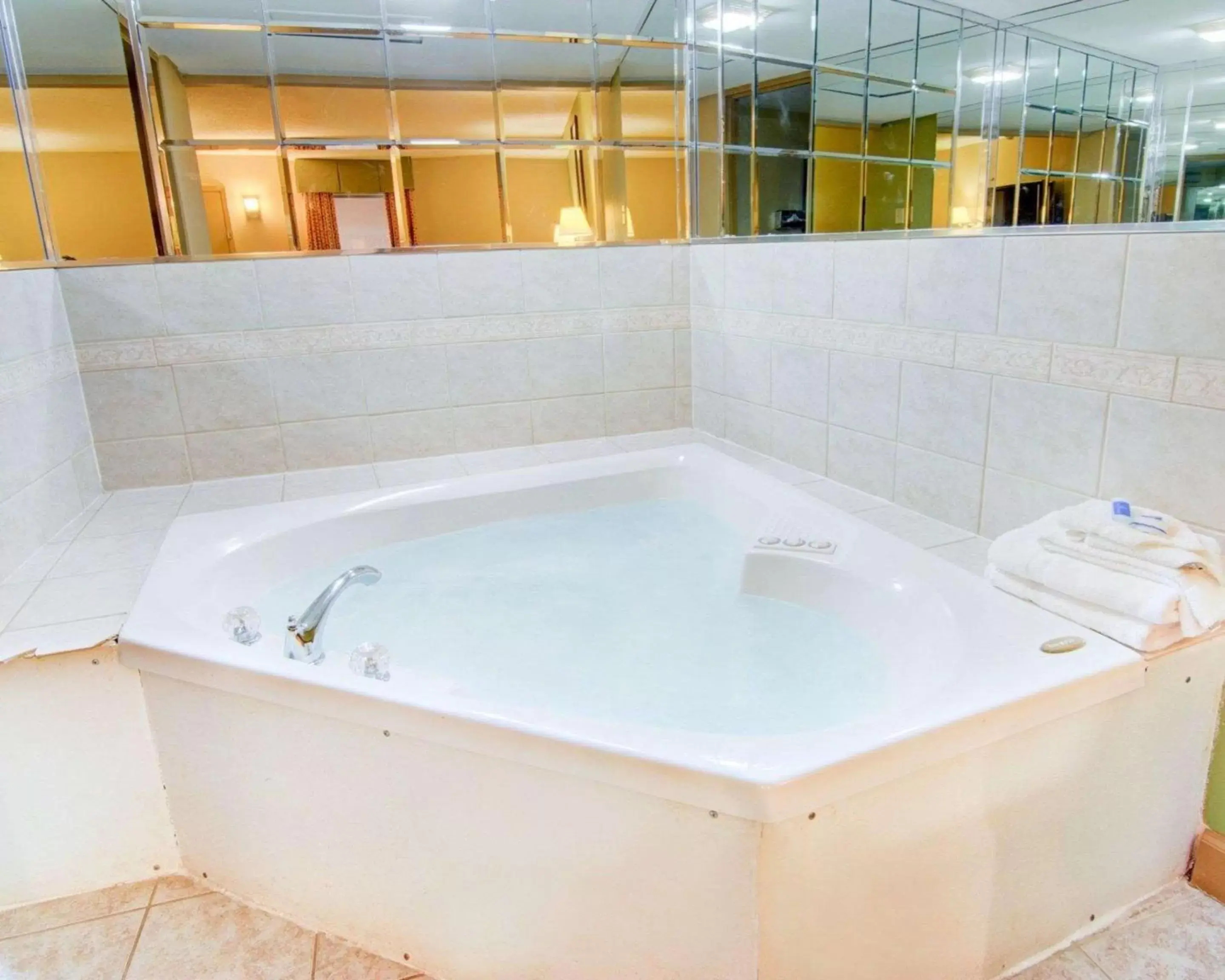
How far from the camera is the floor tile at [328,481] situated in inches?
91.7

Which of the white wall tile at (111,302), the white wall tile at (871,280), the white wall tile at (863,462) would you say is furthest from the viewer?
the white wall tile at (111,302)

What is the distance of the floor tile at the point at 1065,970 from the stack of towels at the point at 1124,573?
502 millimetres

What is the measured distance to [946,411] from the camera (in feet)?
5.94

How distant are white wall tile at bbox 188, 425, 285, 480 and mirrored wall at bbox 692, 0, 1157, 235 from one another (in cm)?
158

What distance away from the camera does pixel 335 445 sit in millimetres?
2572

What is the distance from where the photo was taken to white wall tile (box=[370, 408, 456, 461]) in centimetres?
260

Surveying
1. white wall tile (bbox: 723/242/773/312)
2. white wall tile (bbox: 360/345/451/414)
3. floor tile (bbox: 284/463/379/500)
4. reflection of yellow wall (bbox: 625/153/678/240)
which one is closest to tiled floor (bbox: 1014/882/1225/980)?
white wall tile (bbox: 723/242/773/312)

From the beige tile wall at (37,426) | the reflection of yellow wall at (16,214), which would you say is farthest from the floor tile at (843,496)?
the reflection of yellow wall at (16,214)

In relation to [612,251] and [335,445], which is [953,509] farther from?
[335,445]

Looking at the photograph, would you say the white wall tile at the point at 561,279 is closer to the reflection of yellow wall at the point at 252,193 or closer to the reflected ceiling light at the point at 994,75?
the reflection of yellow wall at the point at 252,193

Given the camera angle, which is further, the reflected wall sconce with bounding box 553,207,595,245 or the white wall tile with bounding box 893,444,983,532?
the reflected wall sconce with bounding box 553,207,595,245

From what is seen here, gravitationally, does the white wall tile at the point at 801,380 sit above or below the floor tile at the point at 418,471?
above

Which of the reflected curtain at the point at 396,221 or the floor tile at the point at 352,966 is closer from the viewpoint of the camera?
the floor tile at the point at 352,966

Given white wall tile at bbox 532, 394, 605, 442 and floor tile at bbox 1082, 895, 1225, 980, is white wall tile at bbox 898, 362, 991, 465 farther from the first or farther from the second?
white wall tile at bbox 532, 394, 605, 442
